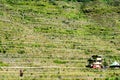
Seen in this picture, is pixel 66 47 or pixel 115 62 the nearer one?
pixel 115 62

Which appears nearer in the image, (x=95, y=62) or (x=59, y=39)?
(x=95, y=62)

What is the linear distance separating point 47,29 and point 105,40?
149 inches

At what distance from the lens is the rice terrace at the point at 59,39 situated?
1792 cm

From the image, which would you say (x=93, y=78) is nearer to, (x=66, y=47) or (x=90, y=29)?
(x=66, y=47)

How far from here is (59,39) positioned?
83.4ft

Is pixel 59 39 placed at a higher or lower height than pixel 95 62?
higher

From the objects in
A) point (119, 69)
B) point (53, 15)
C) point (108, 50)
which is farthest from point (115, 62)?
point (53, 15)

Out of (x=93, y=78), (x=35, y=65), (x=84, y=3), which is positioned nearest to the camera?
(x=93, y=78)

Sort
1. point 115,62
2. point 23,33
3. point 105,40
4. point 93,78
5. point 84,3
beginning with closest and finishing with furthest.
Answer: point 93,78
point 115,62
point 23,33
point 105,40
point 84,3

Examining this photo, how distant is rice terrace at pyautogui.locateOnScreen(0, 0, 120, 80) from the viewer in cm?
1792

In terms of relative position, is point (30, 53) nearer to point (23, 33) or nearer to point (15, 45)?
point (15, 45)

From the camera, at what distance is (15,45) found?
22938 mm

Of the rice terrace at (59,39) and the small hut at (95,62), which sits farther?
the small hut at (95,62)

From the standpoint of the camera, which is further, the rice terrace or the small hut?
the small hut
